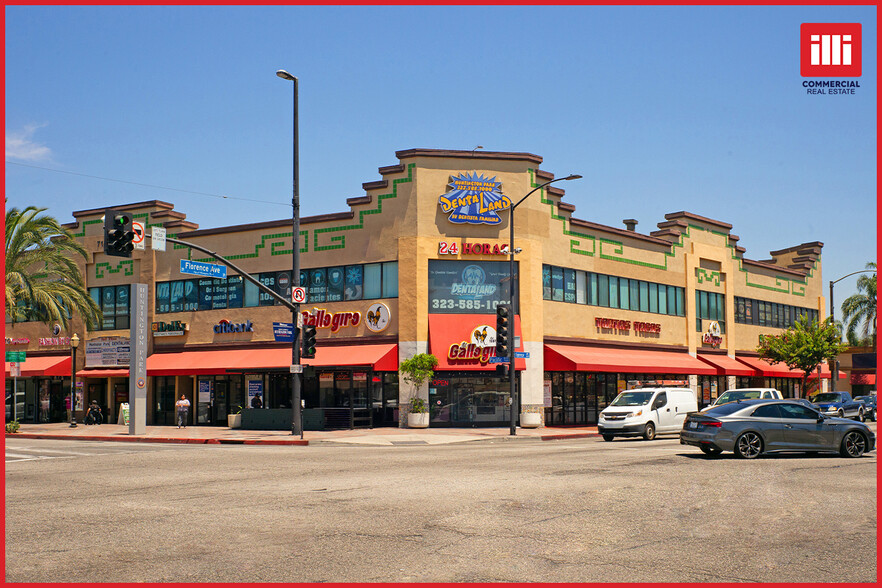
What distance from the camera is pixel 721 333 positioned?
5069cm

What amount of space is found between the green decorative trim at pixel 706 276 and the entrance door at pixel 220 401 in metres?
25.9

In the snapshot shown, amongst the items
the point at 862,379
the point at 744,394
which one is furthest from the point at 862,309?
the point at 744,394

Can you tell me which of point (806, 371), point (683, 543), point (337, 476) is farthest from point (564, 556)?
point (806, 371)

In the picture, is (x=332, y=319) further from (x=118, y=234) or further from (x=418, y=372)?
(x=118, y=234)

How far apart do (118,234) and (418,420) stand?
16.1 metres

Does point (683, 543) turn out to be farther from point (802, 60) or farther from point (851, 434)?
point (851, 434)

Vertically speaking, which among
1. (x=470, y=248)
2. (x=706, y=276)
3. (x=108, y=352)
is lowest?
(x=108, y=352)

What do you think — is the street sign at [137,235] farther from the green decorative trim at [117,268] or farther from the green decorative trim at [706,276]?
the green decorative trim at [706,276]

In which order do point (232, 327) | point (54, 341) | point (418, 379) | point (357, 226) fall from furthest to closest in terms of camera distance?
point (54, 341) → point (232, 327) → point (357, 226) → point (418, 379)

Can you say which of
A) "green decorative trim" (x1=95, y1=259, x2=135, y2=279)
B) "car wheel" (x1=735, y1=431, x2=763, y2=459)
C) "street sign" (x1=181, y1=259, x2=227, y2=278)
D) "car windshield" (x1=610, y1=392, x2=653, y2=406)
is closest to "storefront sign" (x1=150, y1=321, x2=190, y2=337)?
"green decorative trim" (x1=95, y1=259, x2=135, y2=279)

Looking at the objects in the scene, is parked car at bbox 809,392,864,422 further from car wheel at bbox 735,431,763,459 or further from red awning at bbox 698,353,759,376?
car wheel at bbox 735,431,763,459

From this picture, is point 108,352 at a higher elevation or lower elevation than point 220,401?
higher

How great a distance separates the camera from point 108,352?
142ft

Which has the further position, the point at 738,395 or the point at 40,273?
the point at 40,273
